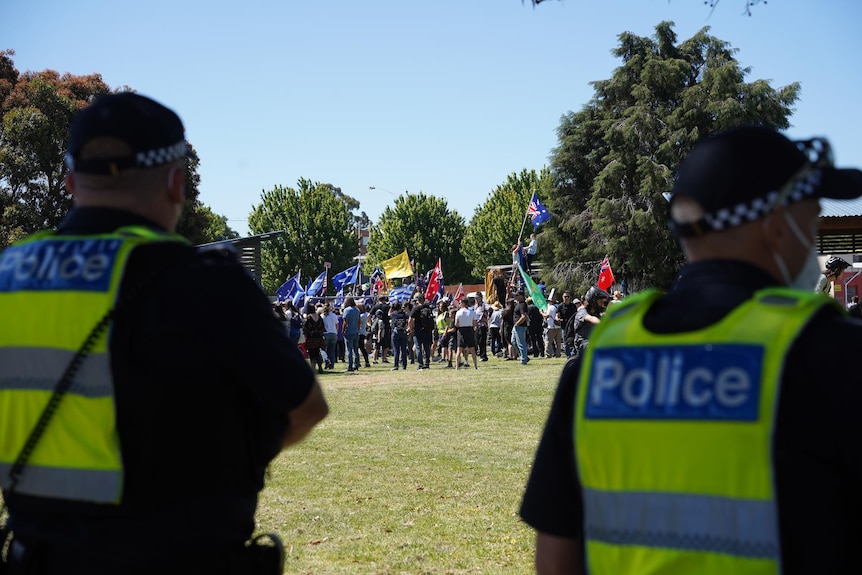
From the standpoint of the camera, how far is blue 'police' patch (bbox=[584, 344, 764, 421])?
175 centimetres

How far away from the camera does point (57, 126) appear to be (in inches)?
1425

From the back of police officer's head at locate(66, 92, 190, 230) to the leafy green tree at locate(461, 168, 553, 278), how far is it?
7061cm

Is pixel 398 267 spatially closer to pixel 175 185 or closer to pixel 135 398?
pixel 175 185

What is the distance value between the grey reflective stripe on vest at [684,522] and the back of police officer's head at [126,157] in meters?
1.31

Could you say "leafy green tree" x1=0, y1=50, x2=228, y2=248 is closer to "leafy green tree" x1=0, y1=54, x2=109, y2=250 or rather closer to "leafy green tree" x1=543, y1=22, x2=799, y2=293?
"leafy green tree" x1=0, y1=54, x2=109, y2=250

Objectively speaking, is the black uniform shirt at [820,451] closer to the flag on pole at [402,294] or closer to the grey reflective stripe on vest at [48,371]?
the grey reflective stripe on vest at [48,371]

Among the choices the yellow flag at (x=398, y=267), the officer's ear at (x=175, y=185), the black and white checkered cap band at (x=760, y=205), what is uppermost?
the yellow flag at (x=398, y=267)

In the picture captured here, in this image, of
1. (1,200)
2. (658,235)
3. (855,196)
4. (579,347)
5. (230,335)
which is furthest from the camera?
(658,235)

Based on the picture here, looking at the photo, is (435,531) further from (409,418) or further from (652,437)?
(409,418)

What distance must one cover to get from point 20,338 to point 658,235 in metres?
45.7

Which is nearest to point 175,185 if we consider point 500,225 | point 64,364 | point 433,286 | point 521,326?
point 64,364

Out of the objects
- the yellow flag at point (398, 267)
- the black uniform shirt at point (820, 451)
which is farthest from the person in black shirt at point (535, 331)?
the black uniform shirt at point (820, 451)

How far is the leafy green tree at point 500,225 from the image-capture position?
74.9 meters

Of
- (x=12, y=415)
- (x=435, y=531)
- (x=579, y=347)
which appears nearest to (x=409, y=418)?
(x=579, y=347)
